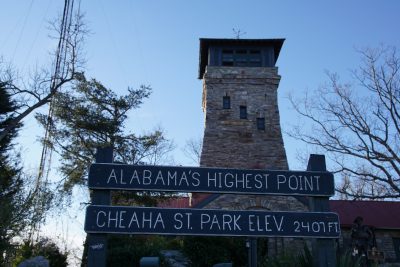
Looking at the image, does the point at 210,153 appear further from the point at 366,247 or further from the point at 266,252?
the point at 366,247

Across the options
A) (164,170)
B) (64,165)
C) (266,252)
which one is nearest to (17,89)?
(64,165)

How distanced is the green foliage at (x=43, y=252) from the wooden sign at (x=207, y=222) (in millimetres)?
11425

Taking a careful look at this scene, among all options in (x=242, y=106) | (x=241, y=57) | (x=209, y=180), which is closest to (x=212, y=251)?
A: (x=242, y=106)

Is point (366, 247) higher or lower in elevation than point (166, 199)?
lower

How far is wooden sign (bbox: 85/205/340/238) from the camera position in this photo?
6.85 meters

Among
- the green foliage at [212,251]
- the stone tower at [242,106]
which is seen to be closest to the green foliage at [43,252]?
the green foliage at [212,251]

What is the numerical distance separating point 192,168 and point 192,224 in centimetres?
92

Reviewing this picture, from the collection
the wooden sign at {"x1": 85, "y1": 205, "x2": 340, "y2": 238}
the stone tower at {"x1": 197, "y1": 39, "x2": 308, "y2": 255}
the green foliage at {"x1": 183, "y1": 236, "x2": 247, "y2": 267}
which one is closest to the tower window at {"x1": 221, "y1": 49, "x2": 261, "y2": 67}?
the stone tower at {"x1": 197, "y1": 39, "x2": 308, "y2": 255}

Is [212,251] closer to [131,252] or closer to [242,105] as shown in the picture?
[131,252]

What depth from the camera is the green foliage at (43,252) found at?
1705cm

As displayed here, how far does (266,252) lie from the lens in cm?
2178

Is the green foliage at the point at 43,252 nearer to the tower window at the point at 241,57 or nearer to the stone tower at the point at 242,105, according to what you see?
the stone tower at the point at 242,105

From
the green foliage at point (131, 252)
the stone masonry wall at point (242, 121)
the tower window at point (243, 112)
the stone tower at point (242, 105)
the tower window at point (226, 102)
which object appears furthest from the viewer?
the tower window at point (226, 102)

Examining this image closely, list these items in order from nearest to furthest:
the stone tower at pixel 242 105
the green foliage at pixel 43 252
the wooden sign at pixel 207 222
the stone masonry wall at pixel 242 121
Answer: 1. the wooden sign at pixel 207 222
2. the green foliage at pixel 43 252
3. the stone masonry wall at pixel 242 121
4. the stone tower at pixel 242 105
